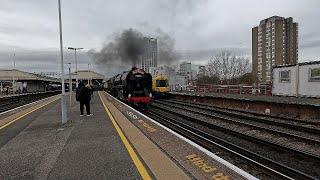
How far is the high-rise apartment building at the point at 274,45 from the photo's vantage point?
92438 millimetres

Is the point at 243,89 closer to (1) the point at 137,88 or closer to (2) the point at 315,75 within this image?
(2) the point at 315,75

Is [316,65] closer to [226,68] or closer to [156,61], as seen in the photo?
[156,61]

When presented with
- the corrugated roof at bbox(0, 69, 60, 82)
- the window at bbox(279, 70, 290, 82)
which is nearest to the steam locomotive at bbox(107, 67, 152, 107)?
the window at bbox(279, 70, 290, 82)

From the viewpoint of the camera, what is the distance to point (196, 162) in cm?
800

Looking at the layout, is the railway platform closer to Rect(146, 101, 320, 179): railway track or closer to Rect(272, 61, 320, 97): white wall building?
Rect(146, 101, 320, 179): railway track

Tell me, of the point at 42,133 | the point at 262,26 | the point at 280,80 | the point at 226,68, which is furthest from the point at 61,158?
the point at 262,26

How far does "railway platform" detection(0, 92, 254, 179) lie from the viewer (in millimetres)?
7203

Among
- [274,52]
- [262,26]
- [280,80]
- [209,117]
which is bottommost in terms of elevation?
[209,117]

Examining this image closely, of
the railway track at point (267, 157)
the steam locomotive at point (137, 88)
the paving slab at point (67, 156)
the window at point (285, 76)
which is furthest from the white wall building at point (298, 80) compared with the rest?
the paving slab at point (67, 156)

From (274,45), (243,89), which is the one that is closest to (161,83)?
(243,89)

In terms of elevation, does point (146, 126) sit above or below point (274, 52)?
below

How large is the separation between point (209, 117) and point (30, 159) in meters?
15.8

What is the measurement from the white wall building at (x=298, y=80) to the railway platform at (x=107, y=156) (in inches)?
646

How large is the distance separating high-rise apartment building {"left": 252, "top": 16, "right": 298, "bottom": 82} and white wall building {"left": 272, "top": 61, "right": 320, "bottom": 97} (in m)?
56.8
